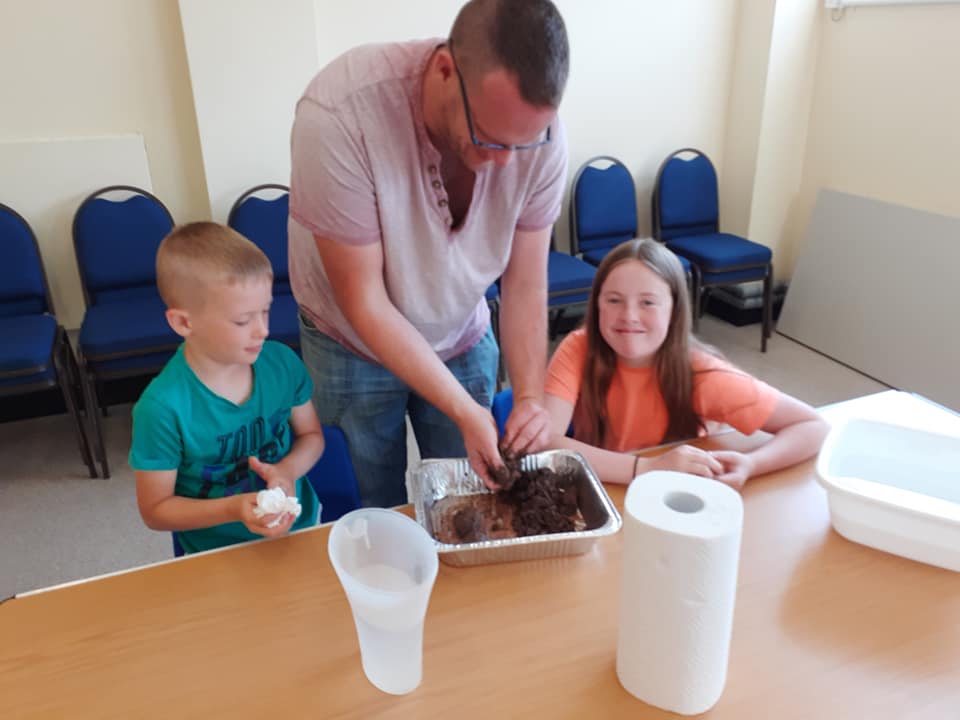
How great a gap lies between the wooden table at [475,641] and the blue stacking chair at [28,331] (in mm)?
1753

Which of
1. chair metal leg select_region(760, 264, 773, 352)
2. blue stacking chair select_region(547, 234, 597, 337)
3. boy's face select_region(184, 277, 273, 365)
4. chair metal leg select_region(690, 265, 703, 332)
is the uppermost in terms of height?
boy's face select_region(184, 277, 273, 365)

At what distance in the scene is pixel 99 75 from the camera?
9.77 feet

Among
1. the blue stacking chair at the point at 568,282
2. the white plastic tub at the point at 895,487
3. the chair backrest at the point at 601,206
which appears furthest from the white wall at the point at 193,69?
the white plastic tub at the point at 895,487

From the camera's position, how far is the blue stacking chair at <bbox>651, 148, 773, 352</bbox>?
Result: 356cm

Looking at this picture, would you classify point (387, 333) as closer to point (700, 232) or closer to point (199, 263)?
point (199, 263)

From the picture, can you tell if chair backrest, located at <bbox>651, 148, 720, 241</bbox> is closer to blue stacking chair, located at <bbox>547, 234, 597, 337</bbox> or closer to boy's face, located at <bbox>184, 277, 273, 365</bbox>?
blue stacking chair, located at <bbox>547, 234, 597, 337</bbox>

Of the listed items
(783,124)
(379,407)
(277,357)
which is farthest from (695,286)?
(277,357)

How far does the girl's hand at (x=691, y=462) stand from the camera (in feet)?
4.28

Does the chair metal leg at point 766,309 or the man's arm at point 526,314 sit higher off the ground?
the man's arm at point 526,314

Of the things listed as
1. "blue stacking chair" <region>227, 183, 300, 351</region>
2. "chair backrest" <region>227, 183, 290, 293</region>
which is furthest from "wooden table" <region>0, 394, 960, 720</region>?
"chair backrest" <region>227, 183, 290, 293</region>

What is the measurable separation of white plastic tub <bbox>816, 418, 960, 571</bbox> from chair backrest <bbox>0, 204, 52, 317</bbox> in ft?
9.44

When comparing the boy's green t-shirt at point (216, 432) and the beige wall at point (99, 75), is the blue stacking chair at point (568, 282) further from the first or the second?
the boy's green t-shirt at point (216, 432)

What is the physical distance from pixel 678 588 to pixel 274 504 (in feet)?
1.95

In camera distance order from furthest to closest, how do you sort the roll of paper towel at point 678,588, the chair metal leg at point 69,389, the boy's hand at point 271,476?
the chair metal leg at point 69,389, the boy's hand at point 271,476, the roll of paper towel at point 678,588
